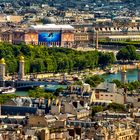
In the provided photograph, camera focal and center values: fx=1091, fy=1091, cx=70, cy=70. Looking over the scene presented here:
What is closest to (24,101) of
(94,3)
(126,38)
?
(126,38)

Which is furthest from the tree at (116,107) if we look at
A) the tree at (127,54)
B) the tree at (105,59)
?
the tree at (127,54)

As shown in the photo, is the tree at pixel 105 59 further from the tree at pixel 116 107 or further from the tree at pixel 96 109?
the tree at pixel 96 109

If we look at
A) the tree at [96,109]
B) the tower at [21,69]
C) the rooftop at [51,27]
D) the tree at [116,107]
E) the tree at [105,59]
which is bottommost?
the rooftop at [51,27]

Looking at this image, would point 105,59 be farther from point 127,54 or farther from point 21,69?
point 21,69

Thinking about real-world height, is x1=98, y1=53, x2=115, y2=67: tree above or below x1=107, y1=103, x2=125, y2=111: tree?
below

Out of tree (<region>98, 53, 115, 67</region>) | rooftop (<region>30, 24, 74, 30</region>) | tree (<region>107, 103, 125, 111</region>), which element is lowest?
rooftop (<region>30, 24, 74, 30</region>)

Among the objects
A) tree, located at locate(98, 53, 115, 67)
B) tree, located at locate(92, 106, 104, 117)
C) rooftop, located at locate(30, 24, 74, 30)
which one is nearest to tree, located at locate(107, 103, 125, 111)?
tree, located at locate(92, 106, 104, 117)

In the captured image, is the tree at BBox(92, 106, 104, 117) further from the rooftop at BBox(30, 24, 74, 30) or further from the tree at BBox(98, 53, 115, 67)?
the rooftop at BBox(30, 24, 74, 30)

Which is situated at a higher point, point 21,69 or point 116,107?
point 116,107

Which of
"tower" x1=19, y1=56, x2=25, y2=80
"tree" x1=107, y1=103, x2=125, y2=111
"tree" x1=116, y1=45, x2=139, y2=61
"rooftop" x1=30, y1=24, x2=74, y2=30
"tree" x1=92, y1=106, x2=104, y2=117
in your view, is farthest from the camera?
"rooftop" x1=30, y1=24, x2=74, y2=30

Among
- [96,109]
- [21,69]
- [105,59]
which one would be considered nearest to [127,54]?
[105,59]

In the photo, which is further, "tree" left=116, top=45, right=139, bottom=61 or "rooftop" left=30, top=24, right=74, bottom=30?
"rooftop" left=30, top=24, right=74, bottom=30

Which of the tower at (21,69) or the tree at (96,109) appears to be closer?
the tree at (96,109)
